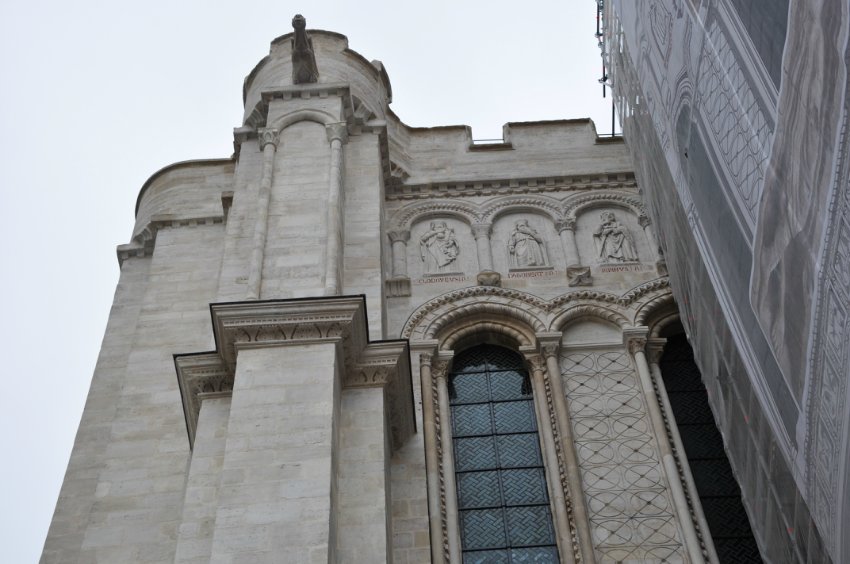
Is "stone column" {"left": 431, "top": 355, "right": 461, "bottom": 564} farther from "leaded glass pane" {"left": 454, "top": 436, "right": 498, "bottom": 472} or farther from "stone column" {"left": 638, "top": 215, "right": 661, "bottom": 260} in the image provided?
"stone column" {"left": 638, "top": 215, "right": 661, "bottom": 260}

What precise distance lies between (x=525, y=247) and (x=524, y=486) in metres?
3.88

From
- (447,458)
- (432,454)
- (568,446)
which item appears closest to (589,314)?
(568,446)

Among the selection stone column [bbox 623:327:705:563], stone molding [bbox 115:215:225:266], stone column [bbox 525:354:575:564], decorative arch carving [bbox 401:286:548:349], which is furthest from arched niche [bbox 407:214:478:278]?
stone molding [bbox 115:215:225:266]

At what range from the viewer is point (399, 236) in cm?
1537

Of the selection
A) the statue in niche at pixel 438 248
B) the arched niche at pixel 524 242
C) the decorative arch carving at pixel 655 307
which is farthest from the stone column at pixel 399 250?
the decorative arch carving at pixel 655 307

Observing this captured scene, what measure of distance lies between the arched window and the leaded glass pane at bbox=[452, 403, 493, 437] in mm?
11

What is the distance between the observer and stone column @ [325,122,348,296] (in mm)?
11898

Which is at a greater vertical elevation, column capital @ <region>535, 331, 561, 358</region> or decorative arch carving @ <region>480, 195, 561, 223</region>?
decorative arch carving @ <region>480, 195, 561, 223</region>

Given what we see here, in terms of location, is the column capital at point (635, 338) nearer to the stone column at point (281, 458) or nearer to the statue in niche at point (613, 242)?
the statue in niche at point (613, 242)

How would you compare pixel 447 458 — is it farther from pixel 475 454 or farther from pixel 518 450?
pixel 518 450

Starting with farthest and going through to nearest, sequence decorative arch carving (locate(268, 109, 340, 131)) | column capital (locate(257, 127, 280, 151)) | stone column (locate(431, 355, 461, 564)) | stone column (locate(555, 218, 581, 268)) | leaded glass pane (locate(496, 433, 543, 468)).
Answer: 1. stone column (locate(555, 218, 581, 268))
2. decorative arch carving (locate(268, 109, 340, 131))
3. column capital (locate(257, 127, 280, 151))
4. leaded glass pane (locate(496, 433, 543, 468))
5. stone column (locate(431, 355, 461, 564))

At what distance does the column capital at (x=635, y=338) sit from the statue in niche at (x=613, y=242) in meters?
1.58

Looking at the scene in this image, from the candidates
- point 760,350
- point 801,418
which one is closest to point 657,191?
point 760,350

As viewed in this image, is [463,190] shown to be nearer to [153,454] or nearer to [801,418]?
[153,454]
